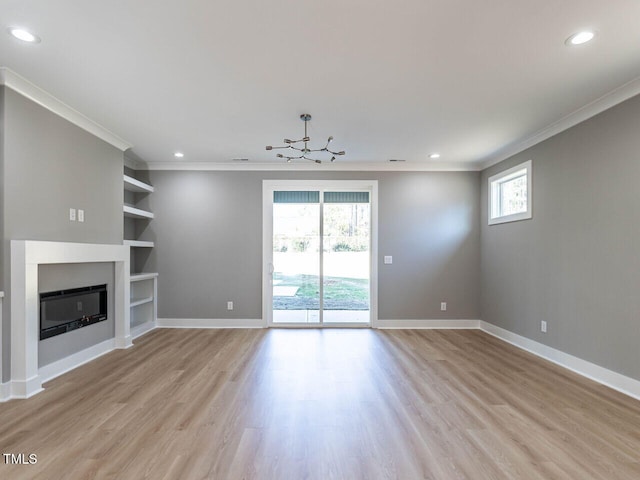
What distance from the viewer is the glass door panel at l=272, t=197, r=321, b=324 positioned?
17.2 ft

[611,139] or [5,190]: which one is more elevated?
[611,139]

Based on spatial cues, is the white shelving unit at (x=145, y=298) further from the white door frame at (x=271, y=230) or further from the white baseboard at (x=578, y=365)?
the white baseboard at (x=578, y=365)

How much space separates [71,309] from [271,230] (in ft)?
9.05

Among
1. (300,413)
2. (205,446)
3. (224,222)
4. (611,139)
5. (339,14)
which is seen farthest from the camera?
(224,222)

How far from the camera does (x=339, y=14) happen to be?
185 centimetres

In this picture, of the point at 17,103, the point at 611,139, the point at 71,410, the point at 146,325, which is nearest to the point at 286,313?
the point at 146,325

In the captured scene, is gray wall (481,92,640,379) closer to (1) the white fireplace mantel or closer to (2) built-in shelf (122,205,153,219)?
(1) the white fireplace mantel

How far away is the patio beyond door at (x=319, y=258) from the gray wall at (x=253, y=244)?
28cm

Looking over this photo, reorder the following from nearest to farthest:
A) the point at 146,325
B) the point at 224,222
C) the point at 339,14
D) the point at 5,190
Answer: the point at 339,14
the point at 5,190
the point at 146,325
the point at 224,222

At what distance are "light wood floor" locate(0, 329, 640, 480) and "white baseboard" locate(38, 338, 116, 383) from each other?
11 centimetres

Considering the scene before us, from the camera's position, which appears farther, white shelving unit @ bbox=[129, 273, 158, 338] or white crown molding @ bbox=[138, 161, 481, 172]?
white crown molding @ bbox=[138, 161, 481, 172]

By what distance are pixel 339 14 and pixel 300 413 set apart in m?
2.72

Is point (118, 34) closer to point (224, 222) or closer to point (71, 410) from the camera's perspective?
point (71, 410)

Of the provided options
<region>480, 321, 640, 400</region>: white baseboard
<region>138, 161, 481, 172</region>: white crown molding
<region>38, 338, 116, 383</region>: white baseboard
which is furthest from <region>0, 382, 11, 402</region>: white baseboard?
<region>480, 321, 640, 400</region>: white baseboard
